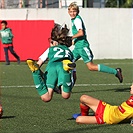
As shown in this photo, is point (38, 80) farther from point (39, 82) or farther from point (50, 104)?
point (50, 104)

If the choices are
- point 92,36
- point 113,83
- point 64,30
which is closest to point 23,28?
point 92,36

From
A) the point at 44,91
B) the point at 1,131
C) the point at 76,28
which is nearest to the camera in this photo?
the point at 1,131

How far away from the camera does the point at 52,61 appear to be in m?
8.71

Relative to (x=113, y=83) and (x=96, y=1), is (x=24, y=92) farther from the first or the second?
(x=96, y=1)

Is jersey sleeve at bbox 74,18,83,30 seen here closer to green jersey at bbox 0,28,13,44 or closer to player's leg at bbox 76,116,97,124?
player's leg at bbox 76,116,97,124

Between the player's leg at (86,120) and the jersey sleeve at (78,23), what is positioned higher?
the jersey sleeve at (78,23)

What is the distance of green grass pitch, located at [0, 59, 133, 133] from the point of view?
7480 mm

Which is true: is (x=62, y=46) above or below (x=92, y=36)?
above

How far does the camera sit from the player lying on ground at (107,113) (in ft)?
24.8

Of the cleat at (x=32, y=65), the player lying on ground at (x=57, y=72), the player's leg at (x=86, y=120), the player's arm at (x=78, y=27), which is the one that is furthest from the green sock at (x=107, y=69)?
the player's leg at (x=86, y=120)

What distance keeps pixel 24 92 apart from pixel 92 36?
13.5 metres

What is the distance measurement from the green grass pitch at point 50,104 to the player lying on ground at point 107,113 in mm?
103

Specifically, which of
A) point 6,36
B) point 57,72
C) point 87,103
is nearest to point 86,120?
point 87,103

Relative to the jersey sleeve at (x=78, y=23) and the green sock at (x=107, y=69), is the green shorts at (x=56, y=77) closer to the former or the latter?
the jersey sleeve at (x=78, y=23)
